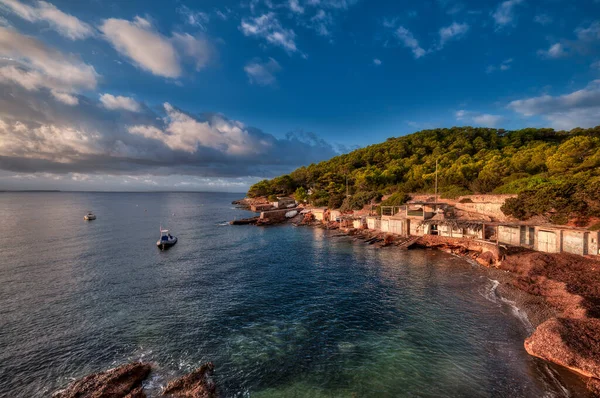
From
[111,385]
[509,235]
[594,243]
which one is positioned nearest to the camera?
[111,385]

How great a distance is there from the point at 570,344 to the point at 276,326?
15800mm

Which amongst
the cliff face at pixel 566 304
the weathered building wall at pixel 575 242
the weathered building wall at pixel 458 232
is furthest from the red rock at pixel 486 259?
the weathered building wall at pixel 575 242

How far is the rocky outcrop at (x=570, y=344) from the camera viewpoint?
12258 millimetres

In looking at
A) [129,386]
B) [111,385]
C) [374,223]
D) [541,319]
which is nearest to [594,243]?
[541,319]

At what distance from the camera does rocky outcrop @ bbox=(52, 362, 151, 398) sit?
36.4ft

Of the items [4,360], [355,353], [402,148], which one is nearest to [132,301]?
[4,360]

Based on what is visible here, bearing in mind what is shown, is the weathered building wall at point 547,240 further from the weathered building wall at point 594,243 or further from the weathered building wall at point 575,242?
the weathered building wall at point 594,243

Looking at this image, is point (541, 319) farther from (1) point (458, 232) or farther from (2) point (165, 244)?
(2) point (165, 244)

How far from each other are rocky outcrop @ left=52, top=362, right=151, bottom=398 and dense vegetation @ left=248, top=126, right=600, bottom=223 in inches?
1654

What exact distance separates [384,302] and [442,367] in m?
7.60

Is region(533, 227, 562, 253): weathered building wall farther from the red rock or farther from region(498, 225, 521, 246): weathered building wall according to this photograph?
the red rock

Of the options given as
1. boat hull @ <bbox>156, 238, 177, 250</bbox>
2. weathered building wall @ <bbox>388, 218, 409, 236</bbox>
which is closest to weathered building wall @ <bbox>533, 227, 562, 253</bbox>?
weathered building wall @ <bbox>388, 218, 409, 236</bbox>

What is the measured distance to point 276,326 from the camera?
17562mm

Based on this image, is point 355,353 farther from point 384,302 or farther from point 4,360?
point 4,360
